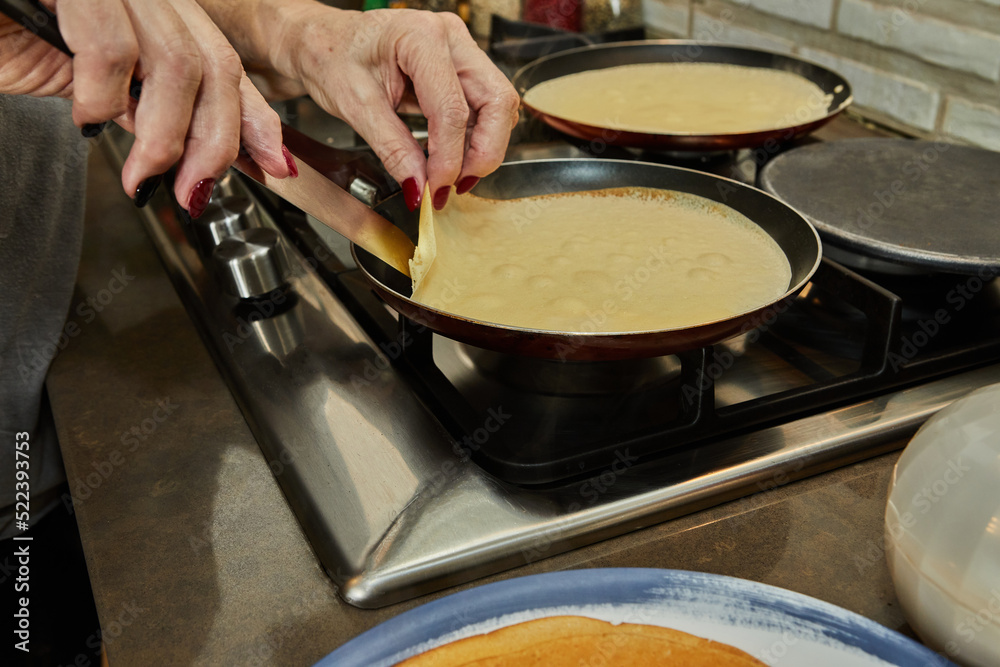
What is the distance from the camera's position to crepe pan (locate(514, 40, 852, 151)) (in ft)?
3.43

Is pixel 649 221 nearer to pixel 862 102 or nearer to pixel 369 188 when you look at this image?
pixel 369 188

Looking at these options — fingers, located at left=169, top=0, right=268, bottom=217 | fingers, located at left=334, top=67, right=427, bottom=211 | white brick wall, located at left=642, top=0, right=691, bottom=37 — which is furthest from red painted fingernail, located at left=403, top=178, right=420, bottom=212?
white brick wall, located at left=642, top=0, right=691, bottom=37

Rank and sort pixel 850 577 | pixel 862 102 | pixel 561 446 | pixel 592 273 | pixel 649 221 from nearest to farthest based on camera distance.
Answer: pixel 850 577, pixel 561 446, pixel 592 273, pixel 649 221, pixel 862 102

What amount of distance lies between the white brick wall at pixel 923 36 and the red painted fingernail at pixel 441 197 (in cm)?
93

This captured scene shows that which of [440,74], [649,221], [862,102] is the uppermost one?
[440,74]

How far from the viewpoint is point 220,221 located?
99 centimetres

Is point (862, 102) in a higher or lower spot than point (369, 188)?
lower

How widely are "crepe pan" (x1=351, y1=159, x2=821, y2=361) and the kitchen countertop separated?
0.50ft

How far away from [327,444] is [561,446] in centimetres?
21

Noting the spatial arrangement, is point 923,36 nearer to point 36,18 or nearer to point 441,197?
point 441,197

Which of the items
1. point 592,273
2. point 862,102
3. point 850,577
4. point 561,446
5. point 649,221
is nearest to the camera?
point 850,577

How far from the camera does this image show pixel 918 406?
722 mm

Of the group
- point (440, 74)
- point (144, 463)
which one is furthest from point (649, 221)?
point (144, 463)

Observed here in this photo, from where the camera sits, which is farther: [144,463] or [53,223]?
[53,223]
